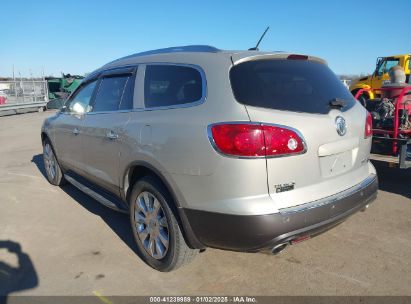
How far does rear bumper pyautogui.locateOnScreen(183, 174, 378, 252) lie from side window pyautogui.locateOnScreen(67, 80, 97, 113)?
2346 mm

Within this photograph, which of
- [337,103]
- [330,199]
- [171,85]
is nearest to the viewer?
[330,199]

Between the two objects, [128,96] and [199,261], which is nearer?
[199,261]

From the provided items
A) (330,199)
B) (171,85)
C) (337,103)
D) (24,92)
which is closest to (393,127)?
(337,103)

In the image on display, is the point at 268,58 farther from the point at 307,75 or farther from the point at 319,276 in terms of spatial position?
the point at 319,276

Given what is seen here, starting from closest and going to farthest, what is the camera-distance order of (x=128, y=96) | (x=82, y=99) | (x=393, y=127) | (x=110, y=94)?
(x=128, y=96)
(x=110, y=94)
(x=82, y=99)
(x=393, y=127)

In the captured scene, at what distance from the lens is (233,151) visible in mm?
2480

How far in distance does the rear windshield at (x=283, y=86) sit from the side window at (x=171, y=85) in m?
0.33

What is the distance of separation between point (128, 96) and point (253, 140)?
5.25 feet

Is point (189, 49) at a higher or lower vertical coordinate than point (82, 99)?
higher

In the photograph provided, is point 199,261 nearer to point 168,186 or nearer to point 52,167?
point 168,186

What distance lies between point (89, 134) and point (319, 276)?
2730mm

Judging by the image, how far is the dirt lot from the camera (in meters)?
2.96

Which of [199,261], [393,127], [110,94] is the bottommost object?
[199,261]

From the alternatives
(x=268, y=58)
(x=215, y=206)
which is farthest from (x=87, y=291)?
(x=268, y=58)
